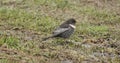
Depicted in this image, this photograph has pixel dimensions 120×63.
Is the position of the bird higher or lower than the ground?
higher

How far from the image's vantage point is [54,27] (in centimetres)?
1446

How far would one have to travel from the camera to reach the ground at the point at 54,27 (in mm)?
10742

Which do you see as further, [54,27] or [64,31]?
[54,27]

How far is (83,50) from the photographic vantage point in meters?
12.0

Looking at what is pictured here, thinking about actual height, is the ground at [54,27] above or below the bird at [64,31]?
below

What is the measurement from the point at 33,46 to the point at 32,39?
1176 millimetres

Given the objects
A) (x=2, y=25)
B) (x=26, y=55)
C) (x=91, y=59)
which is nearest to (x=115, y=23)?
(x=2, y=25)

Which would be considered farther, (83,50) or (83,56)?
(83,50)

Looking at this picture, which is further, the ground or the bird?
the bird

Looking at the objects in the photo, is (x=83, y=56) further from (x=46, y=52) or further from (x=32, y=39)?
(x=32, y=39)

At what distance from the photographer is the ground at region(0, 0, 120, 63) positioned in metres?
10.7

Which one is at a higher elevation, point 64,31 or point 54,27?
point 64,31

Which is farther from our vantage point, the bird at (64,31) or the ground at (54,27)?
the bird at (64,31)

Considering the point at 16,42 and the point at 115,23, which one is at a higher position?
the point at 16,42
